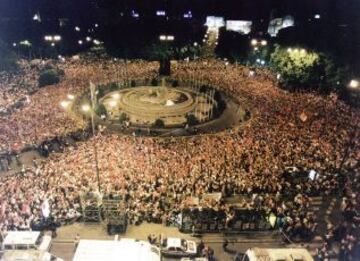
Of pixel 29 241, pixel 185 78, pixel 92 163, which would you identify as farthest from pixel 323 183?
pixel 185 78

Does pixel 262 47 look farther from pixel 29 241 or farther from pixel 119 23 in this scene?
pixel 29 241

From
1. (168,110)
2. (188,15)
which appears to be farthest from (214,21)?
(168,110)

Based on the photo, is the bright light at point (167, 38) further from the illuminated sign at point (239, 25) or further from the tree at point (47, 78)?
the tree at point (47, 78)

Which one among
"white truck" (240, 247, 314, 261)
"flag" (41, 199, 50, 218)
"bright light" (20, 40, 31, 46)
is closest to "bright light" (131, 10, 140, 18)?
"bright light" (20, 40, 31, 46)

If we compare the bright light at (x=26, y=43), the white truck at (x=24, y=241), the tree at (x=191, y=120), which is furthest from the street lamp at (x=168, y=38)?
the white truck at (x=24, y=241)

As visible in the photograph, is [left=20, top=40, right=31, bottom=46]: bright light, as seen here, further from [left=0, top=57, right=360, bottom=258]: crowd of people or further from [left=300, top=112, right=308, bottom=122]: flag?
[left=300, top=112, right=308, bottom=122]: flag

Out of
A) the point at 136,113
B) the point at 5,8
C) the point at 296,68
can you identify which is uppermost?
the point at 5,8
